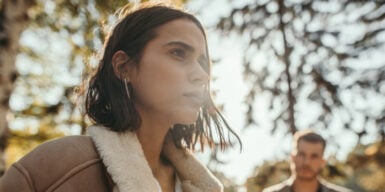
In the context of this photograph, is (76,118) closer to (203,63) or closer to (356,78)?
(356,78)

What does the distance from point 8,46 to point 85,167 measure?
4.27 meters

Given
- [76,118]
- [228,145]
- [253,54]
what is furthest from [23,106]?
[228,145]

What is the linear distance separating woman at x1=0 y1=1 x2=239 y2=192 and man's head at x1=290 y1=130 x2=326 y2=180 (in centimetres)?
370

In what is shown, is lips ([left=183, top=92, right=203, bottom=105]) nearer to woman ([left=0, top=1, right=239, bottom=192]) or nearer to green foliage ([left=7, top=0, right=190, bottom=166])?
woman ([left=0, top=1, right=239, bottom=192])

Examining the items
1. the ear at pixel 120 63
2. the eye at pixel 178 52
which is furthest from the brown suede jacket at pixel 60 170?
the eye at pixel 178 52

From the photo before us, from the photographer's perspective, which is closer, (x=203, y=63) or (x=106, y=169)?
(x=106, y=169)

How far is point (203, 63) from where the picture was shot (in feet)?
7.20

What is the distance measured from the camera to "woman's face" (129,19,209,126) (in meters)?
1.99

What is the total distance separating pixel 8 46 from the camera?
221 inches

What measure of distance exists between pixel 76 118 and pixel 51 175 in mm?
11048

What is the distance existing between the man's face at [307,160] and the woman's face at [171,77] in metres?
4.03

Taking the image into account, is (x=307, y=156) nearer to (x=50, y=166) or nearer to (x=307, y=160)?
(x=307, y=160)

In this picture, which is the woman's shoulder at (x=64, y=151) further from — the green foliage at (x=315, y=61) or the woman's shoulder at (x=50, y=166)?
the green foliage at (x=315, y=61)

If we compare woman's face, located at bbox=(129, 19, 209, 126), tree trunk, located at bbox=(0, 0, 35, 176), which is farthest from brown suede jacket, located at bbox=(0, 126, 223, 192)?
tree trunk, located at bbox=(0, 0, 35, 176)
